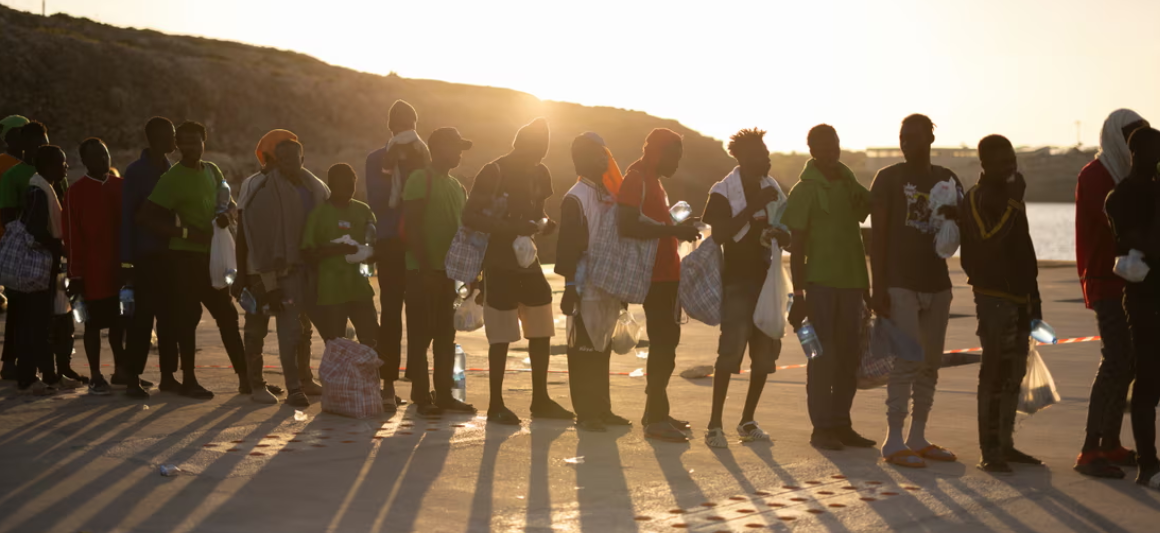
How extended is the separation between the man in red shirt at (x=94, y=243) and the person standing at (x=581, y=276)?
11.7 feet

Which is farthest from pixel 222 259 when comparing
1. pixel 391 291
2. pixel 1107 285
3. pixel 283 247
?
pixel 1107 285

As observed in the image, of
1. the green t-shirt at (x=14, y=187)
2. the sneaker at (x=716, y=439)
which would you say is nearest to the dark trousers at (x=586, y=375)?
the sneaker at (x=716, y=439)

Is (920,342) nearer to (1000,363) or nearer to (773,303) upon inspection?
(1000,363)

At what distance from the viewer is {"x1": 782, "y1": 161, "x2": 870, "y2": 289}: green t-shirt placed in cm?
764

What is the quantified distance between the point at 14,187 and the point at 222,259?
5.83 feet

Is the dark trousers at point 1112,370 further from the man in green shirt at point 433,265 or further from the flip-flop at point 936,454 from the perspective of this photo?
the man in green shirt at point 433,265

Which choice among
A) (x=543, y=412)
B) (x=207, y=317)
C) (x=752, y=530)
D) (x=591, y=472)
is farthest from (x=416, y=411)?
(x=207, y=317)

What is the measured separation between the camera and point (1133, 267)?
253 inches

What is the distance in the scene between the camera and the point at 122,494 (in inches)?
239

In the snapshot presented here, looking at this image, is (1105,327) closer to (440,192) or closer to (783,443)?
(783,443)

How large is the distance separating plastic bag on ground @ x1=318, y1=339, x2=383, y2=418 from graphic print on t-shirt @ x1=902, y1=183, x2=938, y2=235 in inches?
140

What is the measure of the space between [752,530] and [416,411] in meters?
3.93

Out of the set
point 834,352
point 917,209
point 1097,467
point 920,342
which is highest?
point 917,209

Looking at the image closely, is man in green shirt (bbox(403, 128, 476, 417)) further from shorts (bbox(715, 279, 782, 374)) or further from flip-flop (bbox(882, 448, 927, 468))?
flip-flop (bbox(882, 448, 927, 468))
